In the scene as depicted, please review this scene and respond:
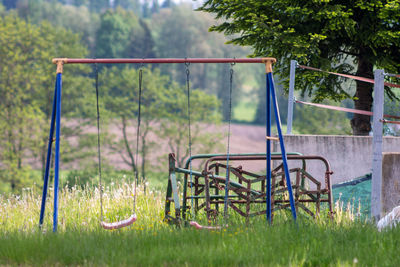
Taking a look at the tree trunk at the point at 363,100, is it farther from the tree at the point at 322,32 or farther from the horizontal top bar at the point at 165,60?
the horizontal top bar at the point at 165,60

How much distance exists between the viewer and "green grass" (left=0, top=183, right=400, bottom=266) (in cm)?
485

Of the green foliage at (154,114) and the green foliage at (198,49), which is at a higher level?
the green foliage at (198,49)

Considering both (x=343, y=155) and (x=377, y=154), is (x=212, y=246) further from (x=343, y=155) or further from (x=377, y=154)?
(x=343, y=155)

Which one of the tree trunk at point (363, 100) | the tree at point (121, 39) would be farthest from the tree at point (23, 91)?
the tree at point (121, 39)

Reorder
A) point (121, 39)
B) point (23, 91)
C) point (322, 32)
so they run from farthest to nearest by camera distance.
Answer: point (121, 39)
point (23, 91)
point (322, 32)

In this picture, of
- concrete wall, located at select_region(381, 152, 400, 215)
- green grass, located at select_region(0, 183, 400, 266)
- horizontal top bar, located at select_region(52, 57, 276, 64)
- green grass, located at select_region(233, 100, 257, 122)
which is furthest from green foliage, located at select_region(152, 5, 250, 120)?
green grass, located at select_region(0, 183, 400, 266)

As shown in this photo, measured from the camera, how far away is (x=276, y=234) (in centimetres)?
551

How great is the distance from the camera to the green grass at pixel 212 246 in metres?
4.85

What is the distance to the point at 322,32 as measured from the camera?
11859 millimetres

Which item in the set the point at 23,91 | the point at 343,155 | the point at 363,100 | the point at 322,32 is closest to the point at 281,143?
the point at 343,155

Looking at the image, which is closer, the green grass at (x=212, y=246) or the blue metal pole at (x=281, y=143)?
the green grass at (x=212, y=246)

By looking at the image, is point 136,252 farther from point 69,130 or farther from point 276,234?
point 69,130

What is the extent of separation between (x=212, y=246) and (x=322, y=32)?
7991 mm

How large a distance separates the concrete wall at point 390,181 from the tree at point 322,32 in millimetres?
4804
